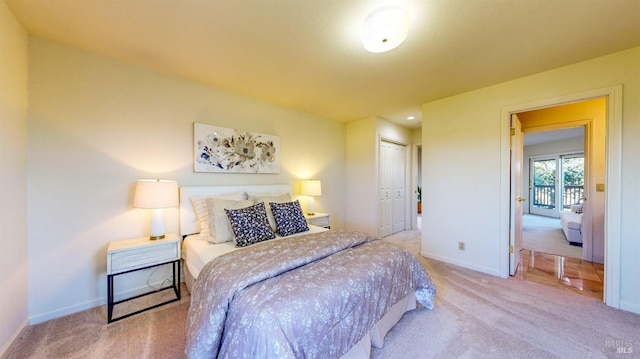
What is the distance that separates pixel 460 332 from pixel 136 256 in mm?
2803

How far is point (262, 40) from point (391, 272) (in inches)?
85.8

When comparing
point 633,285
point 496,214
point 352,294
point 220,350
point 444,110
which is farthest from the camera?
point 444,110

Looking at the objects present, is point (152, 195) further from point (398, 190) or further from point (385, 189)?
point (398, 190)

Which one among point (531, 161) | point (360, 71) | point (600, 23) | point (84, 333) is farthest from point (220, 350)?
point (531, 161)

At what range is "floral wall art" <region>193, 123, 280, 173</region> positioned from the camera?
2801 mm

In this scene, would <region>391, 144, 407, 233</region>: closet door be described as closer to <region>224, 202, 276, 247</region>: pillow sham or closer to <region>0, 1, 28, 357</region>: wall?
<region>224, 202, 276, 247</region>: pillow sham

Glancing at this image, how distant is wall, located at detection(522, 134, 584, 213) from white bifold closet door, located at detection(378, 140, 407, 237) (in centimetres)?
359

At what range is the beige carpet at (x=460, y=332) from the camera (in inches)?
63.9

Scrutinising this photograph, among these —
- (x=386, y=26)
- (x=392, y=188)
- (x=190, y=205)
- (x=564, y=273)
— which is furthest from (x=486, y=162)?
(x=190, y=205)

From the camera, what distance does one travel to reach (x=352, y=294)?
144 centimetres

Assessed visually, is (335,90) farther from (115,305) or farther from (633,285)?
(633,285)

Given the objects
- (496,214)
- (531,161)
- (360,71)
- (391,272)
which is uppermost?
(360,71)

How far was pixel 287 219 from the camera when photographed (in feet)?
8.67

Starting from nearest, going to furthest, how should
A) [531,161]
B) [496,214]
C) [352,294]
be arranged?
[352,294] → [496,214] → [531,161]
